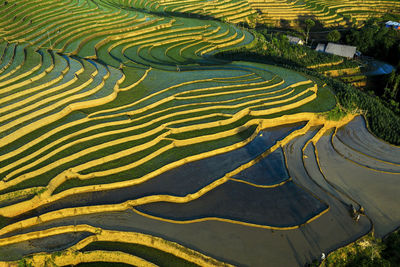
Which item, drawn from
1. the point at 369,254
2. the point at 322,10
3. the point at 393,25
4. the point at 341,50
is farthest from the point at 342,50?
the point at 369,254

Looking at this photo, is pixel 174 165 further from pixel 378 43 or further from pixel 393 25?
pixel 393 25

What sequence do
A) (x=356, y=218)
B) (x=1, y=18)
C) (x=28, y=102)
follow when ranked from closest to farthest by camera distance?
(x=356, y=218)
(x=28, y=102)
(x=1, y=18)

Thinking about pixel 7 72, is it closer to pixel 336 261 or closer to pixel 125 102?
pixel 125 102

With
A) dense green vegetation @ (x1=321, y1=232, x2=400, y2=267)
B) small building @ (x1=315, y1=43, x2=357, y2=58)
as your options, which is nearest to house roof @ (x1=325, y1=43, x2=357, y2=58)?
small building @ (x1=315, y1=43, x2=357, y2=58)

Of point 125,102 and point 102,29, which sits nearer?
point 125,102

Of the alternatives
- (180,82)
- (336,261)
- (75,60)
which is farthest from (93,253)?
(75,60)

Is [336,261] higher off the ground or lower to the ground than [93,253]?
lower

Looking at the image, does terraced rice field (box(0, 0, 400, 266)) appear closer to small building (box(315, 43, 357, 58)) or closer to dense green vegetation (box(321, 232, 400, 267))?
dense green vegetation (box(321, 232, 400, 267))
